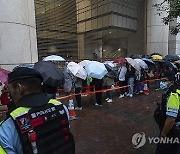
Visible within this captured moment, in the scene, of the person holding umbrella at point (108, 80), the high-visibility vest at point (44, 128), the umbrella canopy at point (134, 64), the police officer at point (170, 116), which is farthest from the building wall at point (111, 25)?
the high-visibility vest at point (44, 128)

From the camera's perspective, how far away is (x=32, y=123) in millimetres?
1447

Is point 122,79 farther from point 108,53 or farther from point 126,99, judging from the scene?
point 108,53

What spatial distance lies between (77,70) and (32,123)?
18.7 ft

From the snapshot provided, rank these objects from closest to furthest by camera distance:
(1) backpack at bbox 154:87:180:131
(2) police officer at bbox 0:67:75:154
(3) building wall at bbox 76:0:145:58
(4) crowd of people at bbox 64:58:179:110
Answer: (2) police officer at bbox 0:67:75:154
(1) backpack at bbox 154:87:180:131
(4) crowd of people at bbox 64:58:179:110
(3) building wall at bbox 76:0:145:58

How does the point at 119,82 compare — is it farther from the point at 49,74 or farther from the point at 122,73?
the point at 49,74

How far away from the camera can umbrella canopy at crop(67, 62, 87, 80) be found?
278 inches

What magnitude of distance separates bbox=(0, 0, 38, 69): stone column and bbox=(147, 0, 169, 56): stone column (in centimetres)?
1131

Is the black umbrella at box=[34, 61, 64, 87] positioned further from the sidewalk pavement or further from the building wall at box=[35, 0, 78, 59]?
the building wall at box=[35, 0, 78, 59]

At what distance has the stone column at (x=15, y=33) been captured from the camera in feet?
23.5

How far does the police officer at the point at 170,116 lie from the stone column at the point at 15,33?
5821 millimetres

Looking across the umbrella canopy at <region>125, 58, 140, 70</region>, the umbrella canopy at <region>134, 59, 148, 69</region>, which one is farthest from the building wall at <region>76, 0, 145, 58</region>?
the umbrella canopy at <region>125, 58, 140, 70</region>

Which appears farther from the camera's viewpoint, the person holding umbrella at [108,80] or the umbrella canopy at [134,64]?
the umbrella canopy at [134,64]

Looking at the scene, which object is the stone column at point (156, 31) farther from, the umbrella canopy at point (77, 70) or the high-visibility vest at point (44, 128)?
the high-visibility vest at point (44, 128)

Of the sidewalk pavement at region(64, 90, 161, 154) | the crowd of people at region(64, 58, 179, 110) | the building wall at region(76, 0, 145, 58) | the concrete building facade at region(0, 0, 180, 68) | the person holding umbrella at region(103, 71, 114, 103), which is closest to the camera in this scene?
the sidewalk pavement at region(64, 90, 161, 154)
